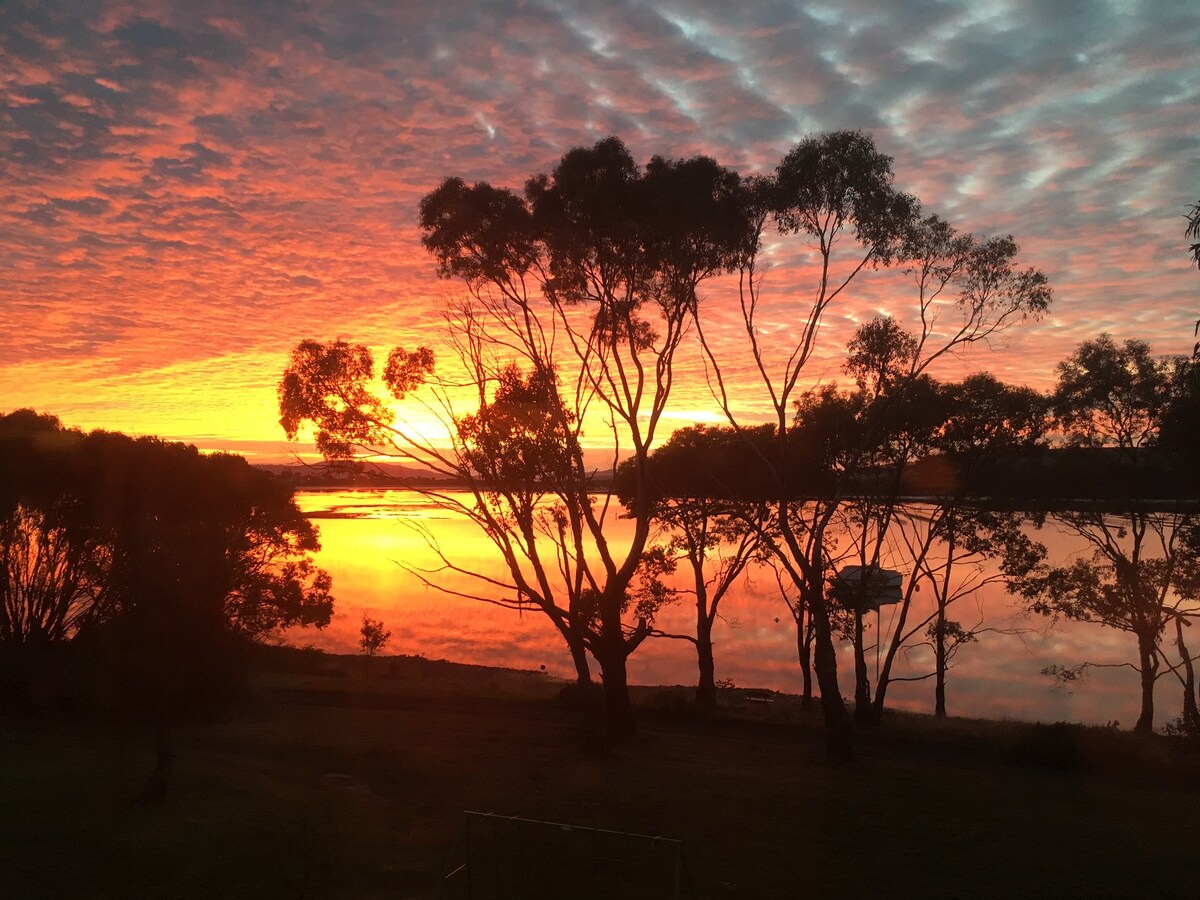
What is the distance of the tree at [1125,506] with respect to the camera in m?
25.3

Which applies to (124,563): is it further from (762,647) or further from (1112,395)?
(762,647)

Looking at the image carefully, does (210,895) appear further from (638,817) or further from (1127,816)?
(1127,816)

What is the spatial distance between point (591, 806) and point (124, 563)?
28.5 feet

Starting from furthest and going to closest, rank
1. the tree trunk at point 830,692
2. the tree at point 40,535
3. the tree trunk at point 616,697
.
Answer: the tree at point 40,535, the tree trunk at point 616,697, the tree trunk at point 830,692

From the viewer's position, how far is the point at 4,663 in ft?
69.2

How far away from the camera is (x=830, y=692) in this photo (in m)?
18.0

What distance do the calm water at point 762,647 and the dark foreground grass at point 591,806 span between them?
23.7 feet

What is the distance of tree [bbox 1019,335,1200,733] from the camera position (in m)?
25.3

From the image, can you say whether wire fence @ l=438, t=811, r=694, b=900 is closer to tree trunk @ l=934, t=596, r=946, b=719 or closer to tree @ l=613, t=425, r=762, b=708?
tree @ l=613, t=425, r=762, b=708

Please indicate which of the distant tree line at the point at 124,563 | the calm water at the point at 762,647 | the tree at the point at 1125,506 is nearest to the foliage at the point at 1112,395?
the tree at the point at 1125,506

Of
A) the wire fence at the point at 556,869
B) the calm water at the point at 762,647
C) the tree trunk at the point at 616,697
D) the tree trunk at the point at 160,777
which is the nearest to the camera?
the wire fence at the point at 556,869

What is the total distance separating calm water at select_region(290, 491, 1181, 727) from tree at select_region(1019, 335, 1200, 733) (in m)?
5.67

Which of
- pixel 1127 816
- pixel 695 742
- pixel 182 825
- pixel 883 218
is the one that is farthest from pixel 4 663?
pixel 1127 816

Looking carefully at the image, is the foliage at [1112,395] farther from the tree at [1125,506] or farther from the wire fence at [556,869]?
the wire fence at [556,869]
